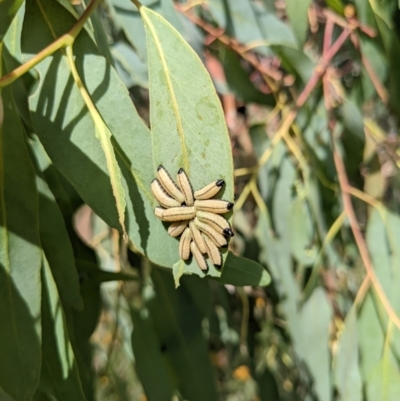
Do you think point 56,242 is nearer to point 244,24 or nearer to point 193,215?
point 193,215

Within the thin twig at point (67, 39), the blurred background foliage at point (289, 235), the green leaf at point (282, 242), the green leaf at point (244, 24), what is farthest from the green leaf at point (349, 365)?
the thin twig at point (67, 39)

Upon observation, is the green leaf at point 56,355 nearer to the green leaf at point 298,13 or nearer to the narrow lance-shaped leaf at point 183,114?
the narrow lance-shaped leaf at point 183,114

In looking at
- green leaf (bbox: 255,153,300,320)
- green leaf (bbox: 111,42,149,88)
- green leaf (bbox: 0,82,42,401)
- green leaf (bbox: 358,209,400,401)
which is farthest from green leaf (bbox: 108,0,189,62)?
green leaf (bbox: 358,209,400,401)

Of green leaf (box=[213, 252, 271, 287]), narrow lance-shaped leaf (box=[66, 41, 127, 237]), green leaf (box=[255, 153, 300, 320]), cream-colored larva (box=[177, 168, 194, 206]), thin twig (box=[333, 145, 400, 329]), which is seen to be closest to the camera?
narrow lance-shaped leaf (box=[66, 41, 127, 237])

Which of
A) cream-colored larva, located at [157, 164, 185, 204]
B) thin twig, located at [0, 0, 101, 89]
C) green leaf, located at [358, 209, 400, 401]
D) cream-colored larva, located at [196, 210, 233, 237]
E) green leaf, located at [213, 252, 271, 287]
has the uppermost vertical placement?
thin twig, located at [0, 0, 101, 89]

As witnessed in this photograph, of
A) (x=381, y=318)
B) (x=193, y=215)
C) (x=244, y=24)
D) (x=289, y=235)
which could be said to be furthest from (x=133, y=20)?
(x=381, y=318)

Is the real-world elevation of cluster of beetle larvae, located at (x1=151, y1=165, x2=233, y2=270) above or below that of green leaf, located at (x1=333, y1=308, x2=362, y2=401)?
above

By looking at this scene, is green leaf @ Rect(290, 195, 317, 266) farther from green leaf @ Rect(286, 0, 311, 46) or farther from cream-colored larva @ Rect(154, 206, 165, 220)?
cream-colored larva @ Rect(154, 206, 165, 220)

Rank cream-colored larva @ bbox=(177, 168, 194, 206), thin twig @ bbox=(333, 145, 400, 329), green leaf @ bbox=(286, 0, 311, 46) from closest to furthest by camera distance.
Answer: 1. cream-colored larva @ bbox=(177, 168, 194, 206)
2. green leaf @ bbox=(286, 0, 311, 46)
3. thin twig @ bbox=(333, 145, 400, 329)
